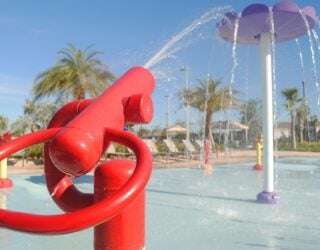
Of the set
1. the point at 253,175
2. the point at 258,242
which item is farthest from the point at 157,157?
the point at 258,242

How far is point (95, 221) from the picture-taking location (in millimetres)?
1769

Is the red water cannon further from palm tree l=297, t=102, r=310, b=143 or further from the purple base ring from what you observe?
palm tree l=297, t=102, r=310, b=143

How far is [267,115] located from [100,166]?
6011 mm

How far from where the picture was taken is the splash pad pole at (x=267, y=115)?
7859mm

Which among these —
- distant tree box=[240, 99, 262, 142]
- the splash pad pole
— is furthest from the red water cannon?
distant tree box=[240, 99, 262, 142]

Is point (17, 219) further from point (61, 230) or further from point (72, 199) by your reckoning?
point (72, 199)

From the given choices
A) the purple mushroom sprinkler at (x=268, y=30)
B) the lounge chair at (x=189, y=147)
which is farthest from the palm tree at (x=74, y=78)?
the purple mushroom sprinkler at (x=268, y=30)

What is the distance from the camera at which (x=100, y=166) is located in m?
2.23

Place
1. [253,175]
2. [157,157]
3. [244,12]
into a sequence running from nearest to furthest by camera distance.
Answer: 1. [244,12]
2. [253,175]
3. [157,157]

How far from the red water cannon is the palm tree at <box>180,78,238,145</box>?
83.4 ft

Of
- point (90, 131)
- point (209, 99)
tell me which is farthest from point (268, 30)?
point (209, 99)

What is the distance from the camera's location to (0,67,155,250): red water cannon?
5.87 ft

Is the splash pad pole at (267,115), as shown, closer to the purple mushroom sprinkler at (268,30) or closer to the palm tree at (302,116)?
the purple mushroom sprinkler at (268,30)

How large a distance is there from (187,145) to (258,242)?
16283 mm
